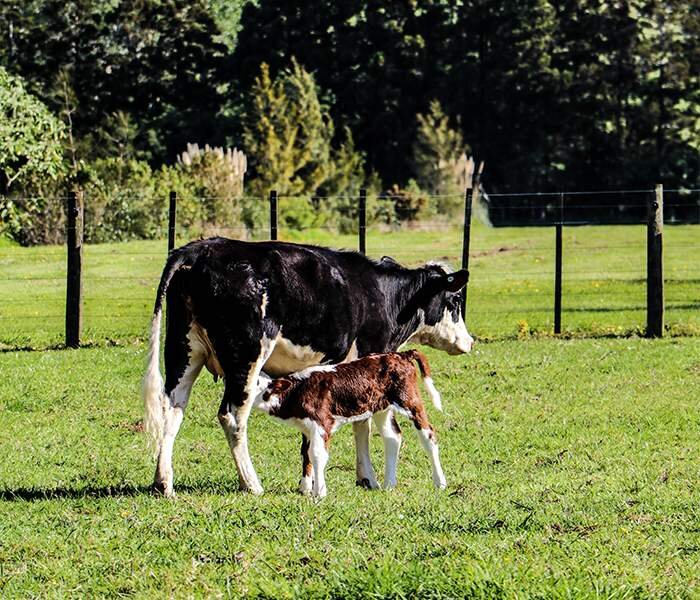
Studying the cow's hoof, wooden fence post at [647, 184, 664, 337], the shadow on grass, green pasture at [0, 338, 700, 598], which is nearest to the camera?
green pasture at [0, 338, 700, 598]

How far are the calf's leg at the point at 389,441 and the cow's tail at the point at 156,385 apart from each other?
1610 mm

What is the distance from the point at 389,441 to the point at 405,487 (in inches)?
14.3

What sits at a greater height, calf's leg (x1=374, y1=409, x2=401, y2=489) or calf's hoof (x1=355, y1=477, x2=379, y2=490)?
calf's leg (x1=374, y1=409, x2=401, y2=489)

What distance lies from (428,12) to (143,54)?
14.8 meters

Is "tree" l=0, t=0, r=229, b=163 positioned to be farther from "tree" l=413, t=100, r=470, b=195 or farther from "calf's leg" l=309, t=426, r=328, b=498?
"calf's leg" l=309, t=426, r=328, b=498

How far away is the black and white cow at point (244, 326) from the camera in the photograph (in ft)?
31.9

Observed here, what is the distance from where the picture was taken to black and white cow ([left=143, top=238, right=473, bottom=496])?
31.9 ft

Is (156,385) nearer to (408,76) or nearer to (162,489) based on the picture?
(162,489)

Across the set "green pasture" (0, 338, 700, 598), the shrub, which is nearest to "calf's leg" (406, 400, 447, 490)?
"green pasture" (0, 338, 700, 598)

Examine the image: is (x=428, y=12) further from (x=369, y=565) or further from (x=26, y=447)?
(x=369, y=565)

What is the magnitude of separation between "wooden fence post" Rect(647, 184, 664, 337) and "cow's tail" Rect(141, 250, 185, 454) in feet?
34.4

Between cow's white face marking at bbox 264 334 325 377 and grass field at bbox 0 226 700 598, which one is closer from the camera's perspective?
grass field at bbox 0 226 700 598

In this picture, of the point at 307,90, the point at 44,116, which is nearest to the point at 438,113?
the point at 307,90

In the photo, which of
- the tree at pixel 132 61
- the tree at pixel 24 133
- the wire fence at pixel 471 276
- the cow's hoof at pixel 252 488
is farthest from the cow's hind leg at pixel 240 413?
the tree at pixel 132 61
